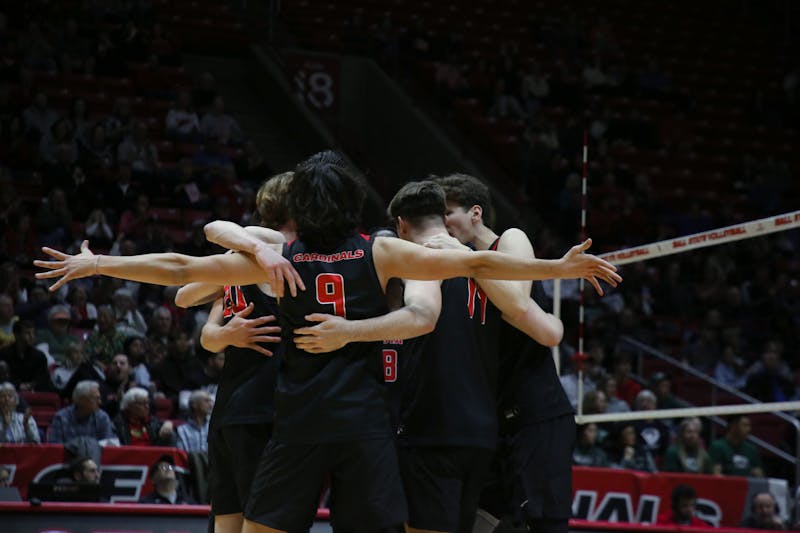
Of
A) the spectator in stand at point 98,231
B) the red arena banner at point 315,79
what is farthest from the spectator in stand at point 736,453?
the red arena banner at point 315,79

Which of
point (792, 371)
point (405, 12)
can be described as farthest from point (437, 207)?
point (405, 12)

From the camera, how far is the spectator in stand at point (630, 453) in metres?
11.7

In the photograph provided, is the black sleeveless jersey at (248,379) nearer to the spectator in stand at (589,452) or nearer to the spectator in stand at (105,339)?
the spectator in stand at (105,339)

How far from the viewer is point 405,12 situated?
2078cm

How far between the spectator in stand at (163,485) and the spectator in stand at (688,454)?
542 centimetres

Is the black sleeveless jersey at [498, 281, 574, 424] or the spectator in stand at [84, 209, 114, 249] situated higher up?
the spectator in stand at [84, 209, 114, 249]

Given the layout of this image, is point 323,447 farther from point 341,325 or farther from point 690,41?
point 690,41

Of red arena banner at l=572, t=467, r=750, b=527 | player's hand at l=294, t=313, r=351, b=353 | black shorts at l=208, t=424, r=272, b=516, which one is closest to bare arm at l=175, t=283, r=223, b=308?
black shorts at l=208, t=424, r=272, b=516

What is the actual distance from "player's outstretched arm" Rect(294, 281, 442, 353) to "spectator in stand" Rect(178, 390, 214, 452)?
6.22 meters

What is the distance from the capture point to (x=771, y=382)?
14.3m

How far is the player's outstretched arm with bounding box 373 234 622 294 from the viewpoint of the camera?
4230 millimetres

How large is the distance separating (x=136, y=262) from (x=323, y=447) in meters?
0.98

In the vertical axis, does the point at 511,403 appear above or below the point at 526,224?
below

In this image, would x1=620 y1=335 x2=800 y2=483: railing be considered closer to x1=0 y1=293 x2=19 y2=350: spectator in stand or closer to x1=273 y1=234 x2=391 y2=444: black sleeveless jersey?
x1=0 y1=293 x2=19 y2=350: spectator in stand
